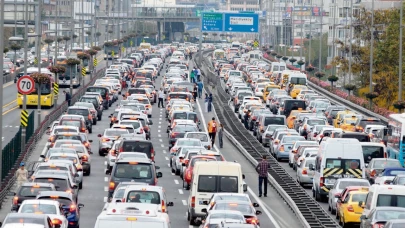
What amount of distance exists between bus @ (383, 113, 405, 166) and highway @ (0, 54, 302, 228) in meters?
5.62

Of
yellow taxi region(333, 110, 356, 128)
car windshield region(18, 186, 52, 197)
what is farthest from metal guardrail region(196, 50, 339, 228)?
car windshield region(18, 186, 52, 197)

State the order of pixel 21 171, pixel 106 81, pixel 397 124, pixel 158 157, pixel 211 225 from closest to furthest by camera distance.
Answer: pixel 211 225 → pixel 21 171 → pixel 397 124 → pixel 158 157 → pixel 106 81

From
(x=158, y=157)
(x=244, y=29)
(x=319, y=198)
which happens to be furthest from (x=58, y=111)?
(x=244, y=29)

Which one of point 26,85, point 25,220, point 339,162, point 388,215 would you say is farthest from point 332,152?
point 25,220

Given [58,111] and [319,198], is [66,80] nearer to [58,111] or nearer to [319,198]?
[58,111]

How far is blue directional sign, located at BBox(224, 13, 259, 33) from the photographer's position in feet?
478

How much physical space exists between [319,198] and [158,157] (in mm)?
16266

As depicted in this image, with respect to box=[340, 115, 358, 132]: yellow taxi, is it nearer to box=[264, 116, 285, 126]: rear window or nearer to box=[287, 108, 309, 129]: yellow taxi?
box=[264, 116, 285, 126]: rear window

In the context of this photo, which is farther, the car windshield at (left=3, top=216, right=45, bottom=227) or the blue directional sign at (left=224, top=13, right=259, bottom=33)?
the blue directional sign at (left=224, top=13, right=259, bottom=33)

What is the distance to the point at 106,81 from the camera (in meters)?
98.2

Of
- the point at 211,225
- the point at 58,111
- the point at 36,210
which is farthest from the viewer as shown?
the point at 58,111

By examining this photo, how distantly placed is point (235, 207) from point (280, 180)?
51.6ft

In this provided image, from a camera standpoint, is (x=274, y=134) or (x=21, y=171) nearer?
(x=21, y=171)

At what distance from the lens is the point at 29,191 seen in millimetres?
36031
